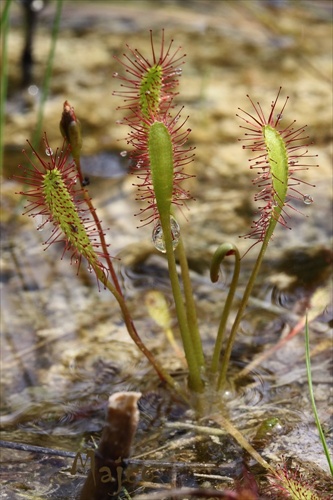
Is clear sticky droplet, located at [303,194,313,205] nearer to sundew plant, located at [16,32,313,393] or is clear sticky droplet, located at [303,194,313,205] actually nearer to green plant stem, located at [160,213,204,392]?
sundew plant, located at [16,32,313,393]

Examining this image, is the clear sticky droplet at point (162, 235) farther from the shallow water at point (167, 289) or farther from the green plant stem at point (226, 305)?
the shallow water at point (167, 289)

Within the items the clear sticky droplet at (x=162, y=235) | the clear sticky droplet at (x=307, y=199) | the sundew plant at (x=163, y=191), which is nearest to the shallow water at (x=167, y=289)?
the sundew plant at (x=163, y=191)

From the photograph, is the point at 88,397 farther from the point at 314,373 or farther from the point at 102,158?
the point at 102,158

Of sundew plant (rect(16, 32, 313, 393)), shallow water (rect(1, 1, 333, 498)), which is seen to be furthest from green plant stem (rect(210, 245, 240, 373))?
shallow water (rect(1, 1, 333, 498))

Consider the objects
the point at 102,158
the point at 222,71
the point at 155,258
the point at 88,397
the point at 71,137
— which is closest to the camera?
the point at 71,137

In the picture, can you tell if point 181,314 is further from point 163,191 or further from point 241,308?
point 163,191

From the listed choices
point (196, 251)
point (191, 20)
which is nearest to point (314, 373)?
point (196, 251)
